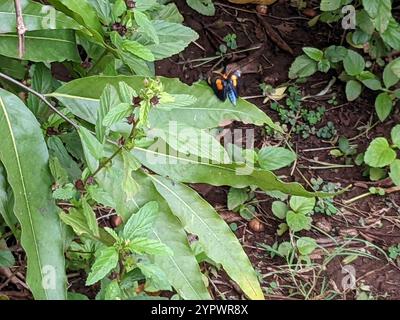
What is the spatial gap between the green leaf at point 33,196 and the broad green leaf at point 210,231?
9.7 inches

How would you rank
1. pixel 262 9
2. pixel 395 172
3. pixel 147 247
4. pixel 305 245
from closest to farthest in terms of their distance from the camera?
pixel 147 247, pixel 305 245, pixel 395 172, pixel 262 9

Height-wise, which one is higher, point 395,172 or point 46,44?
point 46,44

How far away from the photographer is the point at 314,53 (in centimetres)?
238

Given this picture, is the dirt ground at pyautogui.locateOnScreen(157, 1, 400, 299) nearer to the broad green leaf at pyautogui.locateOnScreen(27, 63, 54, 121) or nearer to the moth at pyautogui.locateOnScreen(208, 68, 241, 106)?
the moth at pyautogui.locateOnScreen(208, 68, 241, 106)

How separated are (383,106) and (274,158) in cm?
53

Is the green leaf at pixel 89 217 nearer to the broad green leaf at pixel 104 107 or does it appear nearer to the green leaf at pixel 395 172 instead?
the broad green leaf at pixel 104 107

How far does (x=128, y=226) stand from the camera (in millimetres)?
1242

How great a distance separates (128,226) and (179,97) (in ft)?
0.93

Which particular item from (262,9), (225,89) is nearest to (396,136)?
(262,9)

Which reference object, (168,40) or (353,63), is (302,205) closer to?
(353,63)

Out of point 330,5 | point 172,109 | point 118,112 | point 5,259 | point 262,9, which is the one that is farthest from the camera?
point 262,9

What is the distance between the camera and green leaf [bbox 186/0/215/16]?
7.79ft
